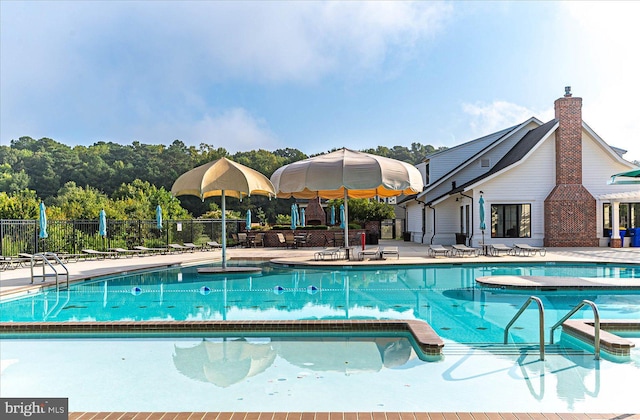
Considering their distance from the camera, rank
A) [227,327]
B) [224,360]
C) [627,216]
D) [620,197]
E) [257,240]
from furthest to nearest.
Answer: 1. [257,240]
2. [627,216]
3. [620,197]
4. [227,327]
5. [224,360]

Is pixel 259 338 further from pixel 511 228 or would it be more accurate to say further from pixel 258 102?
pixel 258 102

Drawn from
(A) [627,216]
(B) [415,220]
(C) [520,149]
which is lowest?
(B) [415,220]

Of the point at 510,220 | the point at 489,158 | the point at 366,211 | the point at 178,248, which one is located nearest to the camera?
the point at 178,248

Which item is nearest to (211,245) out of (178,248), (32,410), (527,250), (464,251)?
(178,248)

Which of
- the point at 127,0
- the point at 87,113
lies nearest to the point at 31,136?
the point at 87,113

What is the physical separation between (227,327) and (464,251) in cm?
1539

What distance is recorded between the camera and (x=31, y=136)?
2301 inches

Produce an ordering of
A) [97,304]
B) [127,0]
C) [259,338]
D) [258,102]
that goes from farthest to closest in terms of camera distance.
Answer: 1. [258,102]
2. [127,0]
3. [97,304]
4. [259,338]

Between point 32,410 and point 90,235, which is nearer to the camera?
point 32,410

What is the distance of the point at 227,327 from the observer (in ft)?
23.6

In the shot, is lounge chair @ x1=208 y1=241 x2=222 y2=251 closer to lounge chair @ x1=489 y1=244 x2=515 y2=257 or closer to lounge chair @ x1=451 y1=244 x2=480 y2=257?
lounge chair @ x1=451 y1=244 x2=480 y2=257

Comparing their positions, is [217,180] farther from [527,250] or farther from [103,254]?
[527,250]

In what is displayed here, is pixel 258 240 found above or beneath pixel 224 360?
above

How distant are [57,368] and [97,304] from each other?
4807mm
